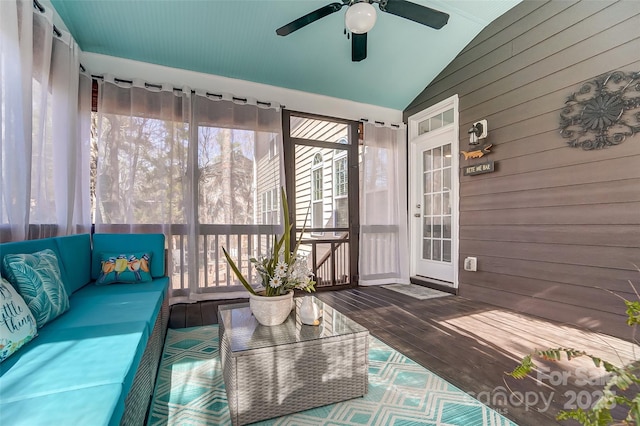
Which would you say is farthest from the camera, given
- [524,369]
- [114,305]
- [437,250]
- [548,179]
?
[437,250]

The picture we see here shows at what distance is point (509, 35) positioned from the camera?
3.12 m

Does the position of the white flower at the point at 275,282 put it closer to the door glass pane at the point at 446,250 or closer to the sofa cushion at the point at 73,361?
the sofa cushion at the point at 73,361

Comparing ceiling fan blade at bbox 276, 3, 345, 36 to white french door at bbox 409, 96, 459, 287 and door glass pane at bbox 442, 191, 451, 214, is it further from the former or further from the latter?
door glass pane at bbox 442, 191, 451, 214

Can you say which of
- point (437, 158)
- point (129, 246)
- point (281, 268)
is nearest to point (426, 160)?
point (437, 158)

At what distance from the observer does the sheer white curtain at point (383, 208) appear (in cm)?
420

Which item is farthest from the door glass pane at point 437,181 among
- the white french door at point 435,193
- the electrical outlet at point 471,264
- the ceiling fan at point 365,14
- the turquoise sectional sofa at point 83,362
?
the turquoise sectional sofa at point 83,362

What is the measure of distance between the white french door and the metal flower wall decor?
123cm

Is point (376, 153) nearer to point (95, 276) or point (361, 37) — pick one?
point (361, 37)

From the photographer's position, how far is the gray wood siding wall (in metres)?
2.29

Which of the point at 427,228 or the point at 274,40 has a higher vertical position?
the point at 274,40

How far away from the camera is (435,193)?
411cm

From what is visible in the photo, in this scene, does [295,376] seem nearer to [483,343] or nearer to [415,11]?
[483,343]

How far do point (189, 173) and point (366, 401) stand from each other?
2787 millimetres

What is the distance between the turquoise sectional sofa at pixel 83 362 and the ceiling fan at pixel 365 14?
7.13 ft
